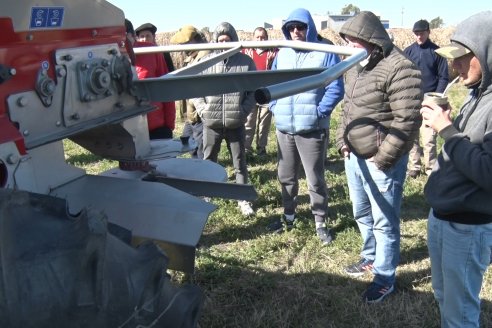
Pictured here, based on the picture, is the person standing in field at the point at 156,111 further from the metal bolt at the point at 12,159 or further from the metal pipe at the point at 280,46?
the metal bolt at the point at 12,159

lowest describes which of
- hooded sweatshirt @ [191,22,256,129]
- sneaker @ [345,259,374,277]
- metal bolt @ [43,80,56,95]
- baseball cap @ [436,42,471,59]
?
sneaker @ [345,259,374,277]

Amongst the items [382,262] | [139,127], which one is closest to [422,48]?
[382,262]

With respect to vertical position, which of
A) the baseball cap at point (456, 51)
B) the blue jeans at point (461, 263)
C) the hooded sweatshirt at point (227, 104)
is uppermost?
the baseball cap at point (456, 51)

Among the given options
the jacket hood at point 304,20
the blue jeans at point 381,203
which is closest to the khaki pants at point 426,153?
the jacket hood at point 304,20

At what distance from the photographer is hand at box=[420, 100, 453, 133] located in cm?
227

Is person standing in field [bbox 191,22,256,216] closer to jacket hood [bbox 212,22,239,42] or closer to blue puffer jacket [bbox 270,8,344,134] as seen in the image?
jacket hood [bbox 212,22,239,42]

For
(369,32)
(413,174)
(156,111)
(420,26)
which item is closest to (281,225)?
(156,111)

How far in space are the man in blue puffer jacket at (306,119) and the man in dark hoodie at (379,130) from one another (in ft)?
2.11

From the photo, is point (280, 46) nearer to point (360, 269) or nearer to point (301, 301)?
point (301, 301)

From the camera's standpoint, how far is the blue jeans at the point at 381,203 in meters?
3.31

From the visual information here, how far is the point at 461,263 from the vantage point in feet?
7.79

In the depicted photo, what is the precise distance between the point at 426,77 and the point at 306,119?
3064 mm

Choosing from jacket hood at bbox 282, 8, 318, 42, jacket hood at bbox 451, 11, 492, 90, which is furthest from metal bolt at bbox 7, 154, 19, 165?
jacket hood at bbox 282, 8, 318, 42

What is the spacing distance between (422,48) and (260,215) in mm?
3373
